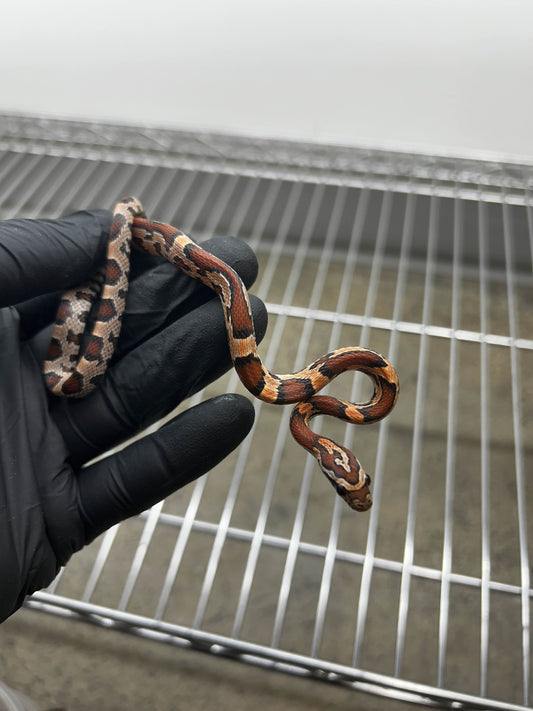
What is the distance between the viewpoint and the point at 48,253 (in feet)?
6.34

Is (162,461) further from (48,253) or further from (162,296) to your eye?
(48,253)

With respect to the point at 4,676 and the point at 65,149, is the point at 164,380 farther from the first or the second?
the point at 65,149

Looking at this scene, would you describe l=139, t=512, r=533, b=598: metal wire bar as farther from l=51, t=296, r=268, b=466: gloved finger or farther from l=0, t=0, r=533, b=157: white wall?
l=0, t=0, r=533, b=157: white wall

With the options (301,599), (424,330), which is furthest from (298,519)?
(424,330)

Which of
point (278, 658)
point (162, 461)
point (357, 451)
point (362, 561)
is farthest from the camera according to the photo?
point (357, 451)

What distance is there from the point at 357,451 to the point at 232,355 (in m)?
1.37

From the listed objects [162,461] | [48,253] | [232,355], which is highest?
[48,253]

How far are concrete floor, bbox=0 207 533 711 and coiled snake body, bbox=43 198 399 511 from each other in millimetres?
993

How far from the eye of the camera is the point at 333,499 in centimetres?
301

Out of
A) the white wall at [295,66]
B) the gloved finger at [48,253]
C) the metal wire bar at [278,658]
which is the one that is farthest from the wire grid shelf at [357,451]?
the gloved finger at [48,253]

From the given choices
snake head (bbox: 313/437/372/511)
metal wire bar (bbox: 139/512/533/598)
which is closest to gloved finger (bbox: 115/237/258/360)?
snake head (bbox: 313/437/372/511)

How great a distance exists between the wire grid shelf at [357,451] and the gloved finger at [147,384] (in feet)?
1.96

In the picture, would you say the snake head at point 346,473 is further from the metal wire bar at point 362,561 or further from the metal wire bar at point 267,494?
the metal wire bar at point 362,561

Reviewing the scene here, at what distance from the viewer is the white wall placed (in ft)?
10.6
